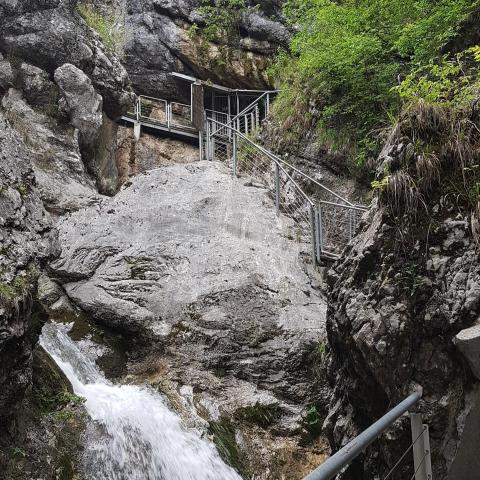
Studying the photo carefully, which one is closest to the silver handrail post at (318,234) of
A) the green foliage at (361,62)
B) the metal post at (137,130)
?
the green foliage at (361,62)

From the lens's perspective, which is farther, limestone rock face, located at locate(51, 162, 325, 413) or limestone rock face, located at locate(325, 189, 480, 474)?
limestone rock face, located at locate(51, 162, 325, 413)

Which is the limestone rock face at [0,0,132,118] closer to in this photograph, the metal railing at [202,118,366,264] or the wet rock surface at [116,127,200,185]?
the wet rock surface at [116,127,200,185]

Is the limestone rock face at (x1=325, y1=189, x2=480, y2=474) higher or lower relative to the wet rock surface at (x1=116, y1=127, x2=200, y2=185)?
higher

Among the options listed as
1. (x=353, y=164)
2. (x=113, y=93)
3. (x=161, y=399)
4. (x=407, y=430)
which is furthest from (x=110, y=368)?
(x=113, y=93)

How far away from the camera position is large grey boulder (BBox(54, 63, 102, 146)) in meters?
13.9

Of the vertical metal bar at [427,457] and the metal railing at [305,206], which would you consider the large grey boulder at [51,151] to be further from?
the vertical metal bar at [427,457]

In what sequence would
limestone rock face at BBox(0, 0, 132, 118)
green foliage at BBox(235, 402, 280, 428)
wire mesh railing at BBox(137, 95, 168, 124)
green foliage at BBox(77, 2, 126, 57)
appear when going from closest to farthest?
green foliage at BBox(235, 402, 280, 428), limestone rock face at BBox(0, 0, 132, 118), wire mesh railing at BBox(137, 95, 168, 124), green foliage at BBox(77, 2, 126, 57)

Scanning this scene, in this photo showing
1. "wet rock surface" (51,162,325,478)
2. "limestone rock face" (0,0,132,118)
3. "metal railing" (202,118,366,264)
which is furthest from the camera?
"limestone rock face" (0,0,132,118)

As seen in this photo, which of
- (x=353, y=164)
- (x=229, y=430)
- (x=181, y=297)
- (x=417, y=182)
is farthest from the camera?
(x=353, y=164)

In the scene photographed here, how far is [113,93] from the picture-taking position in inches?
615

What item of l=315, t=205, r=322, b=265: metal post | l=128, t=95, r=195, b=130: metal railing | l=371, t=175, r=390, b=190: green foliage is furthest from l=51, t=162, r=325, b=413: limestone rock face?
l=128, t=95, r=195, b=130: metal railing

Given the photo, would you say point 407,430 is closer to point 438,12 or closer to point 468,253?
point 468,253

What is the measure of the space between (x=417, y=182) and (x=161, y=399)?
383 centimetres

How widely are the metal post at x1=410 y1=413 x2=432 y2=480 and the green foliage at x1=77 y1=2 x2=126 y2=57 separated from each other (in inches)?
749
